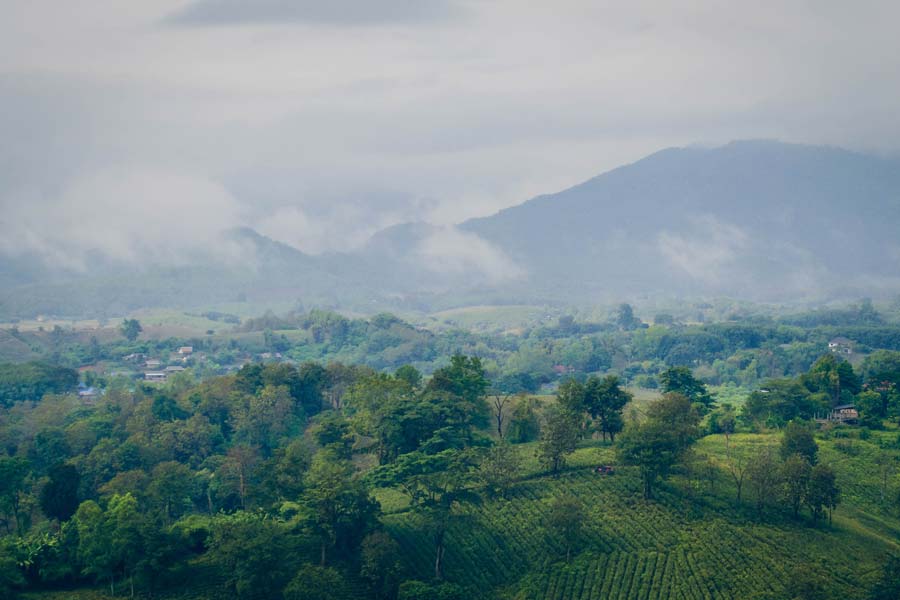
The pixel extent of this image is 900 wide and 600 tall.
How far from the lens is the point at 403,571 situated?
33656 mm

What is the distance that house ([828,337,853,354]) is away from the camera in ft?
317

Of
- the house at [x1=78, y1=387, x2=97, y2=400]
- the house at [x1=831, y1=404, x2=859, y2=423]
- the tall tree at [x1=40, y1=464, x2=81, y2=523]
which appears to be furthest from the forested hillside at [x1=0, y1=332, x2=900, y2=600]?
the house at [x1=78, y1=387, x2=97, y2=400]

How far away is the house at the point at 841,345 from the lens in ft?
317

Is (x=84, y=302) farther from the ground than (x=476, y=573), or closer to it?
farther from the ground

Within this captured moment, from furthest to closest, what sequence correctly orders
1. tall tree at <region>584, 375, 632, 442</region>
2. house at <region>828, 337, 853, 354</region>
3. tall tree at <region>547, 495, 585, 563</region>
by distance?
house at <region>828, 337, 853, 354</region> < tall tree at <region>584, 375, 632, 442</region> < tall tree at <region>547, 495, 585, 563</region>

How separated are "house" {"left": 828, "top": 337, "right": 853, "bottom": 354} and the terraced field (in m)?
60.8

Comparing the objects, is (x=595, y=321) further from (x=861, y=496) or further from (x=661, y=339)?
(x=861, y=496)

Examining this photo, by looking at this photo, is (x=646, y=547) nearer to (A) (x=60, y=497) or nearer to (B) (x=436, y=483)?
(B) (x=436, y=483)

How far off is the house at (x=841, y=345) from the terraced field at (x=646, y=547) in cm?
6085

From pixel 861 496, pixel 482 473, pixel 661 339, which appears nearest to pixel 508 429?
pixel 482 473

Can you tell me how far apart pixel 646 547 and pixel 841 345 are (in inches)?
2892

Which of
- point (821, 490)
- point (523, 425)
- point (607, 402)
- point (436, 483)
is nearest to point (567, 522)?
point (436, 483)

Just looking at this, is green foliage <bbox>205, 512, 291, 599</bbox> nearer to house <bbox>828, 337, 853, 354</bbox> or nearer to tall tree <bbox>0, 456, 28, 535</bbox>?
tall tree <bbox>0, 456, 28, 535</bbox>

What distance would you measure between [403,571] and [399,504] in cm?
557
